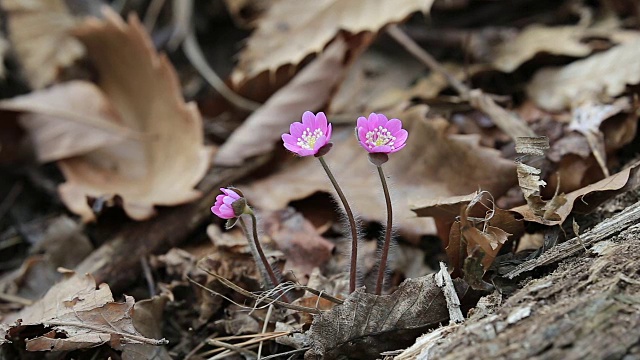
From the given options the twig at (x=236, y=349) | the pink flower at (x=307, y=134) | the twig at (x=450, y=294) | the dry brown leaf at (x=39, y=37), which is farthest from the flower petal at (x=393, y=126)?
the dry brown leaf at (x=39, y=37)

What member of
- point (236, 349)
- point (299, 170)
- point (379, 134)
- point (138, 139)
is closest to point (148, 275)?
point (236, 349)

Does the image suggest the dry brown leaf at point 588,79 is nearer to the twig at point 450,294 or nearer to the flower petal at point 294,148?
the twig at point 450,294

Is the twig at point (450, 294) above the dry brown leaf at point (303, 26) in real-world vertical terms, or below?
below

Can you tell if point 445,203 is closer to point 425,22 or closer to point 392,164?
point 392,164

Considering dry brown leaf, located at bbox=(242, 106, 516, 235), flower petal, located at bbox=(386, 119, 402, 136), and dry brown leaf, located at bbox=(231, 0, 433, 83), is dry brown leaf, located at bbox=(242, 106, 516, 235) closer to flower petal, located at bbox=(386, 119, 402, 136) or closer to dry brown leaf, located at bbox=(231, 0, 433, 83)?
flower petal, located at bbox=(386, 119, 402, 136)

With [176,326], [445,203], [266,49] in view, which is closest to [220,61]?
[266,49]

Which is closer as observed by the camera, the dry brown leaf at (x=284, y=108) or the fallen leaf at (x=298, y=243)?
the fallen leaf at (x=298, y=243)

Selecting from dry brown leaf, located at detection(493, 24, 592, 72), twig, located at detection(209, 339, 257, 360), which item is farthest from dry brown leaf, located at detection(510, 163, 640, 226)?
dry brown leaf, located at detection(493, 24, 592, 72)
